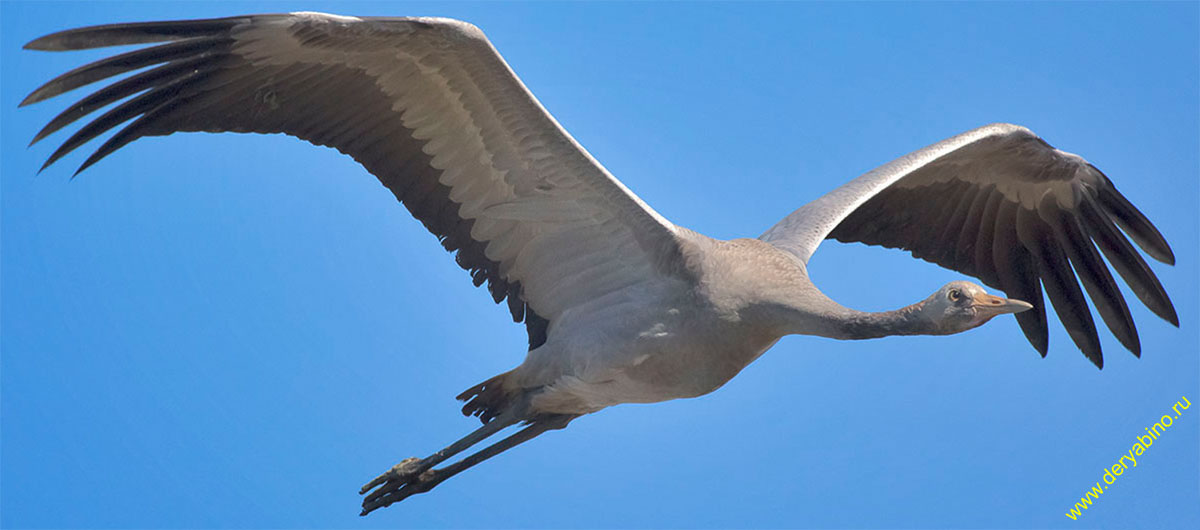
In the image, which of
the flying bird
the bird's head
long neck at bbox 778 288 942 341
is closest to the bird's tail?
the flying bird

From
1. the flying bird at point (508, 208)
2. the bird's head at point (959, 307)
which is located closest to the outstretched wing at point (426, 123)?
the flying bird at point (508, 208)

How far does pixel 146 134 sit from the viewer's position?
6.80 meters

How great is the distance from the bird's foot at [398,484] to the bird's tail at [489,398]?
41cm

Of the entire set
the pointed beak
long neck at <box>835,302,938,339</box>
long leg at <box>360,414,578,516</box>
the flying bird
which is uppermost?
the flying bird

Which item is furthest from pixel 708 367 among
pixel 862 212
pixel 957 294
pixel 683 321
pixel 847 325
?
pixel 862 212

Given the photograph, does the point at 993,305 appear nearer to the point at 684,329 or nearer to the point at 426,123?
the point at 684,329

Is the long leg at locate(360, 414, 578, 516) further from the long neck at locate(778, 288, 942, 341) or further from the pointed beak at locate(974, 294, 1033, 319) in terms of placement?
the pointed beak at locate(974, 294, 1033, 319)

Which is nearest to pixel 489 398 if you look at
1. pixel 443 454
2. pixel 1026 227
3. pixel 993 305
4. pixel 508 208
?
pixel 443 454

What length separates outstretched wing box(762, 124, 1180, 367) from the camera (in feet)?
28.9

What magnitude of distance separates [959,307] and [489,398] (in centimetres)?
269

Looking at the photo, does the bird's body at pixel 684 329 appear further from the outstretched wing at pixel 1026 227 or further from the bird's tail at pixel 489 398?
the outstretched wing at pixel 1026 227

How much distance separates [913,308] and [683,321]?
1142mm

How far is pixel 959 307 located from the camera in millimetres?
6316

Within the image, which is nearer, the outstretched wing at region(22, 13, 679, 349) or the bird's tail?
the outstretched wing at region(22, 13, 679, 349)
